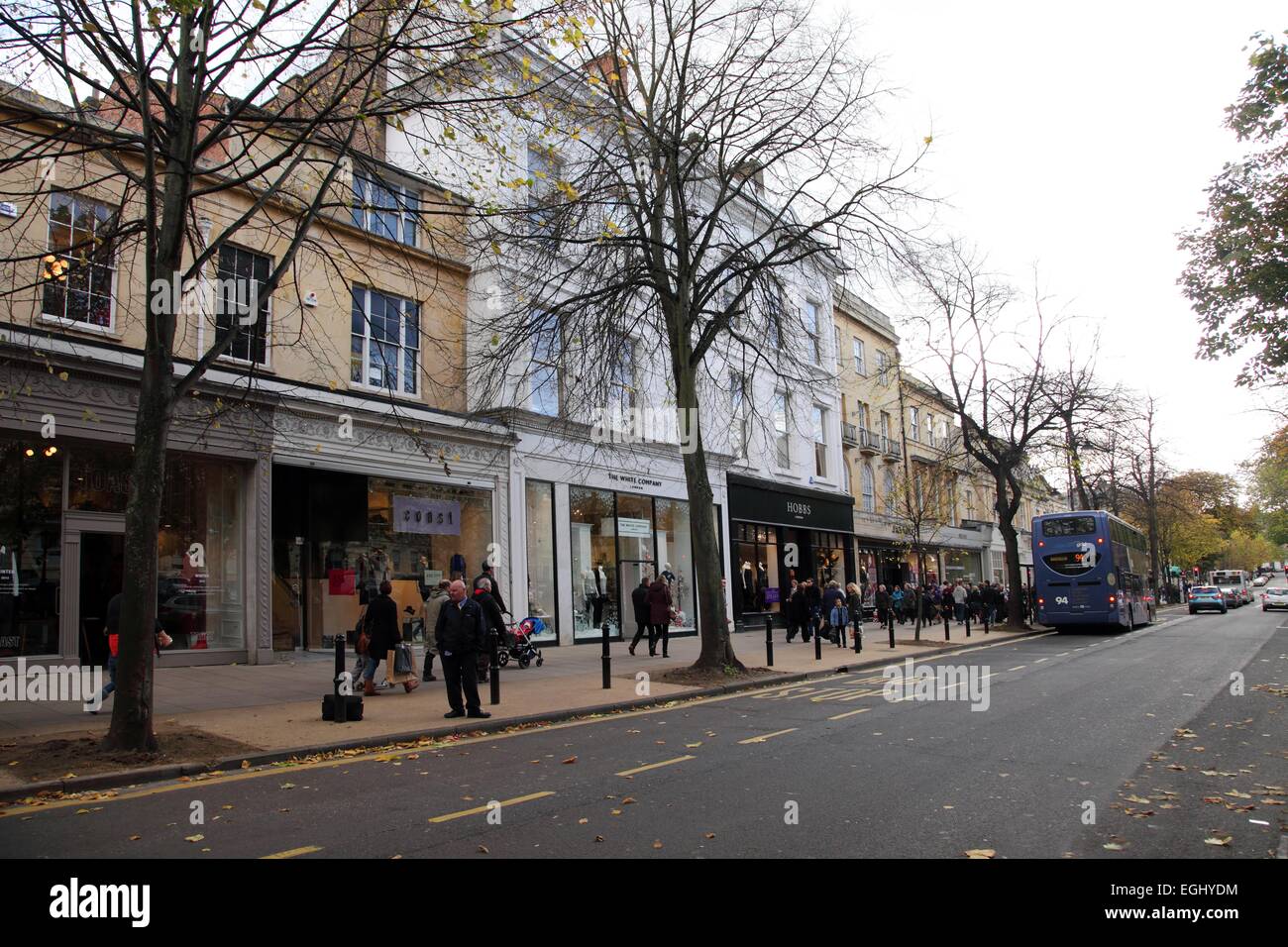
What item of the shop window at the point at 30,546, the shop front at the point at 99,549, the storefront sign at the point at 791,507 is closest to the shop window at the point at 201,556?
the shop front at the point at 99,549

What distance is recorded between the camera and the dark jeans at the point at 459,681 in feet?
34.0

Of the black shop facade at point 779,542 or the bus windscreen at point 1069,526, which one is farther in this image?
the black shop facade at point 779,542

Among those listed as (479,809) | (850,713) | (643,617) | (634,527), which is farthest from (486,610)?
(634,527)

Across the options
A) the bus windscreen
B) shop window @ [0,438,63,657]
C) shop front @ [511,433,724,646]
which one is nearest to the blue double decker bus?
the bus windscreen

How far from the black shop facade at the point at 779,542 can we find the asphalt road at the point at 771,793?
17.3m

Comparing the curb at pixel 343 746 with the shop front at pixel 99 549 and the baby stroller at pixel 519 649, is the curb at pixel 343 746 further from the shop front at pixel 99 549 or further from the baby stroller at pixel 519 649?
the shop front at pixel 99 549

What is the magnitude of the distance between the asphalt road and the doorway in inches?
294

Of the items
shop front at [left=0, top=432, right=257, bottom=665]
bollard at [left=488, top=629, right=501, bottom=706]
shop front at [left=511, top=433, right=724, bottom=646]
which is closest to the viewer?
bollard at [left=488, top=629, right=501, bottom=706]

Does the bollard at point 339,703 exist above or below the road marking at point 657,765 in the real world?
above

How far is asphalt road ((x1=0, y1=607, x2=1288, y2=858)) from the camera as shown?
5.15 m

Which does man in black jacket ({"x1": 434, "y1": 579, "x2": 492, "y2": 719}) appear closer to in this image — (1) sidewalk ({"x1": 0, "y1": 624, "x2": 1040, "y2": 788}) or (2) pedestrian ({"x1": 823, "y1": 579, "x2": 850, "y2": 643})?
(1) sidewalk ({"x1": 0, "y1": 624, "x2": 1040, "y2": 788})
